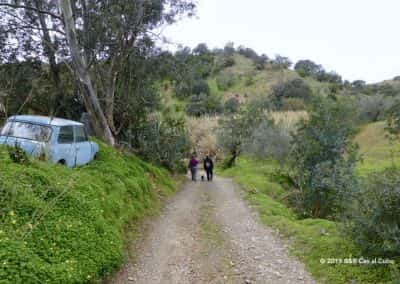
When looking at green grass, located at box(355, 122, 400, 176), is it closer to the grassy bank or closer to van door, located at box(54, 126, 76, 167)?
van door, located at box(54, 126, 76, 167)

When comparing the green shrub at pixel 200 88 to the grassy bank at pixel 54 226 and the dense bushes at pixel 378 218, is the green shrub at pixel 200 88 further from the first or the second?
the dense bushes at pixel 378 218

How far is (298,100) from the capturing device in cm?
4384

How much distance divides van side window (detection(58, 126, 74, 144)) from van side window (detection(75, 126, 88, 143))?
0.26 metres

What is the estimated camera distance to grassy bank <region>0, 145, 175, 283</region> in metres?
3.46

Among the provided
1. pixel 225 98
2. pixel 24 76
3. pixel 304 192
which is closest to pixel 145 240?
pixel 304 192

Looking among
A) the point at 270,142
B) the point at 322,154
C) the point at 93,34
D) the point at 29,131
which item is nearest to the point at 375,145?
the point at 270,142

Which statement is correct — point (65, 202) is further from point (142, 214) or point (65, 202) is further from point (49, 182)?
point (142, 214)

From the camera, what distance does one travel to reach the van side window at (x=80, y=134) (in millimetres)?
8930

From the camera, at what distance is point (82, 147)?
894cm

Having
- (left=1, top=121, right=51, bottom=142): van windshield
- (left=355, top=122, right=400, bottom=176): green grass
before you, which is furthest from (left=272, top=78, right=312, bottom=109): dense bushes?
(left=1, top=121, right=51, bottom=142): van windshield

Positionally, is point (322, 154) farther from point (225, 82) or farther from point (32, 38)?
point (225, 82)

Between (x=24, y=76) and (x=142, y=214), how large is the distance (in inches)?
364

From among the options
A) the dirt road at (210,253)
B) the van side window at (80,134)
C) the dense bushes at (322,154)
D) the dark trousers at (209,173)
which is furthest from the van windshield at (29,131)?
the dark trousers at (209,173)

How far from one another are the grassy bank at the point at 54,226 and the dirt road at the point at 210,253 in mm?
694
